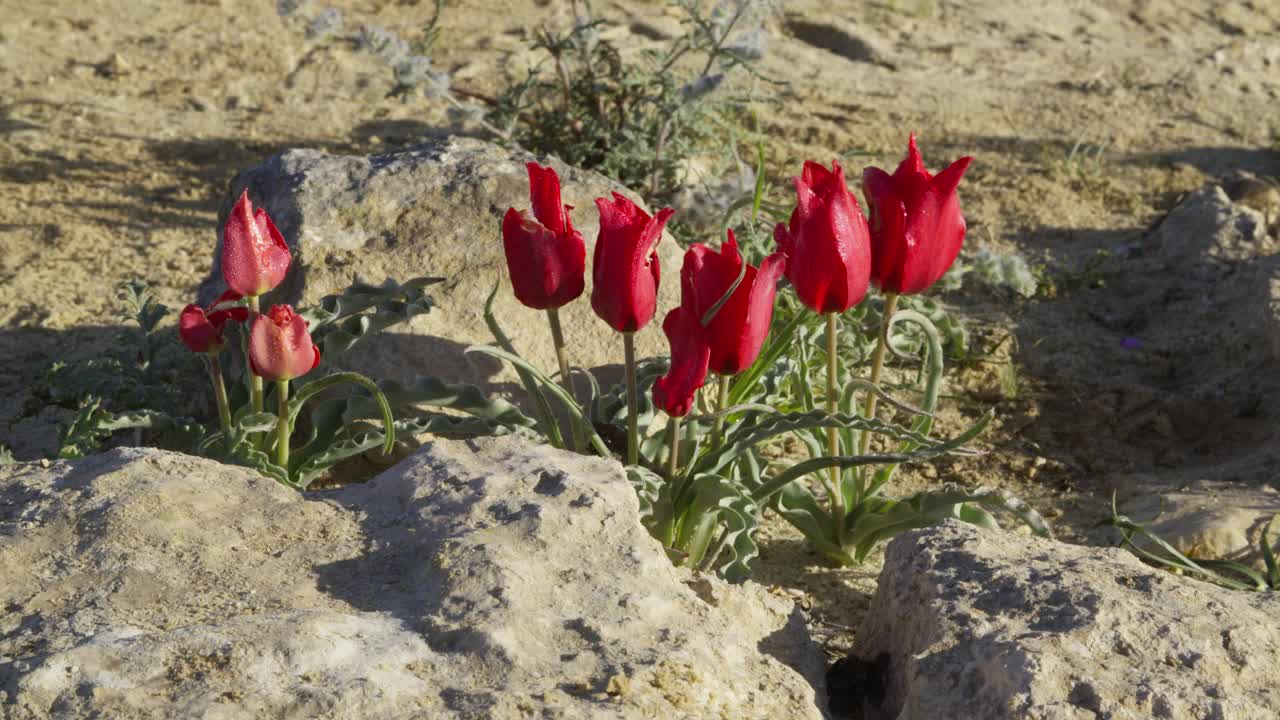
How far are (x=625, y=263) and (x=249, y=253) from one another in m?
0.67

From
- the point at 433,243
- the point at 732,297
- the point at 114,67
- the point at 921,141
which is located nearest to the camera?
the point at 732,297

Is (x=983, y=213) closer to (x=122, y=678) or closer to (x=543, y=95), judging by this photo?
(x=543, y=95)

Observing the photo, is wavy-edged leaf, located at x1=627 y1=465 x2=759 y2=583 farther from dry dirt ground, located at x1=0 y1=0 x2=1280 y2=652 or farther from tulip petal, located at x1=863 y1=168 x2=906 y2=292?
tulip petal, located at x1=863 y1=168 x2=906 y2=292

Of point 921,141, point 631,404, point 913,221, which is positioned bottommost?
point 921,141

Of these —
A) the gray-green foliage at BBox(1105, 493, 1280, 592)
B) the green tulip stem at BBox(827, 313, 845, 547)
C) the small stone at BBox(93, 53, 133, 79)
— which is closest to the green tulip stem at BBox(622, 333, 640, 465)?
the green tulip stem at BBox(827, 313, 845, 547)

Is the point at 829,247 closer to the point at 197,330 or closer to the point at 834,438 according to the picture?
the point at 834,438

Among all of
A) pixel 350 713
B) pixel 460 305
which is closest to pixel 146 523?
pixel 350 713

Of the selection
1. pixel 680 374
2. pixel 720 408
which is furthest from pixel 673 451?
pixel 680 374

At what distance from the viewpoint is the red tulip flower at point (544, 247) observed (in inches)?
88.1

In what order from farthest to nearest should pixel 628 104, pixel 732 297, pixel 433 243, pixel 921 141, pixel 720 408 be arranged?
1. pixel 921 141
2. pixel 628 104
3. pixel 433 243
4. pixel 720 408
5. pixel 732 297

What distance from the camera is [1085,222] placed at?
480 centimetres

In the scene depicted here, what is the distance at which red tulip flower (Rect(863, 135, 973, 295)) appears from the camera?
2137 millimetres

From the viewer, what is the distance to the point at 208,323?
2.48 meters

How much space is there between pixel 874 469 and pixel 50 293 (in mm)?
2463
